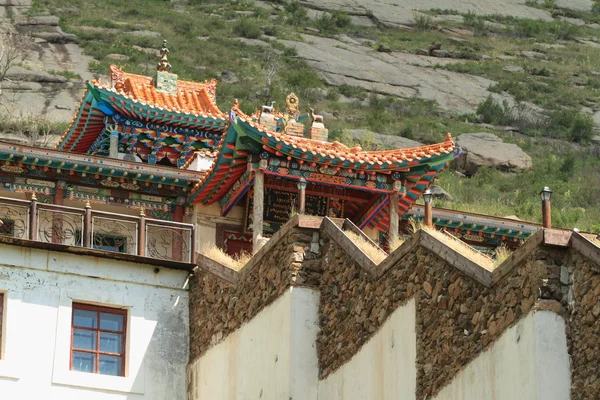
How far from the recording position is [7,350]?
26891 mm

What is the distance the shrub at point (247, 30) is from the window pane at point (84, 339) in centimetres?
8023

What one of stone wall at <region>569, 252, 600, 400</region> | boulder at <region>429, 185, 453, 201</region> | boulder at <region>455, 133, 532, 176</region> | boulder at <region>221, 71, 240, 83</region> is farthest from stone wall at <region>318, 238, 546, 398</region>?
boulder at <region>221, 71, 240, 83</region>

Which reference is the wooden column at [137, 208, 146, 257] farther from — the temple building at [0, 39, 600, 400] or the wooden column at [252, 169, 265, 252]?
the wooden column at [252, 169, 265, 252]

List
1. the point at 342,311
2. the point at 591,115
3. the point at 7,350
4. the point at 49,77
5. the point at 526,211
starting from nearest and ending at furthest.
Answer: the point at 342,311, the point at 7,350, the point at 526,211, the point at 49,77, the point at 591,115

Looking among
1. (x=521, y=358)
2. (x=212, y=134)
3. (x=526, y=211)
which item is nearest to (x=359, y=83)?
(x=526, y=211)

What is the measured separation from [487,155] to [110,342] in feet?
170

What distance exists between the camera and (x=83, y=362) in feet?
90.2

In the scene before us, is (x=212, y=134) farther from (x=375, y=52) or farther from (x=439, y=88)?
(x=375, y=52)

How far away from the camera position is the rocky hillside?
76.8m

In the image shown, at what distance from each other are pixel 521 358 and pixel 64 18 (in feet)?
280

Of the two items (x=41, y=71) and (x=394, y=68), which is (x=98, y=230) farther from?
(x=394, y=68)

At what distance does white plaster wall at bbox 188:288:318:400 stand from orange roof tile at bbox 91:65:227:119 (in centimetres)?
1185

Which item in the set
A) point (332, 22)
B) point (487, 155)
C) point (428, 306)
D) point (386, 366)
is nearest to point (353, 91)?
point (487, 155)

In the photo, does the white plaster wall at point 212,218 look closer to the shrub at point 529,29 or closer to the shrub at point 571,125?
the shrub at point 571,125
